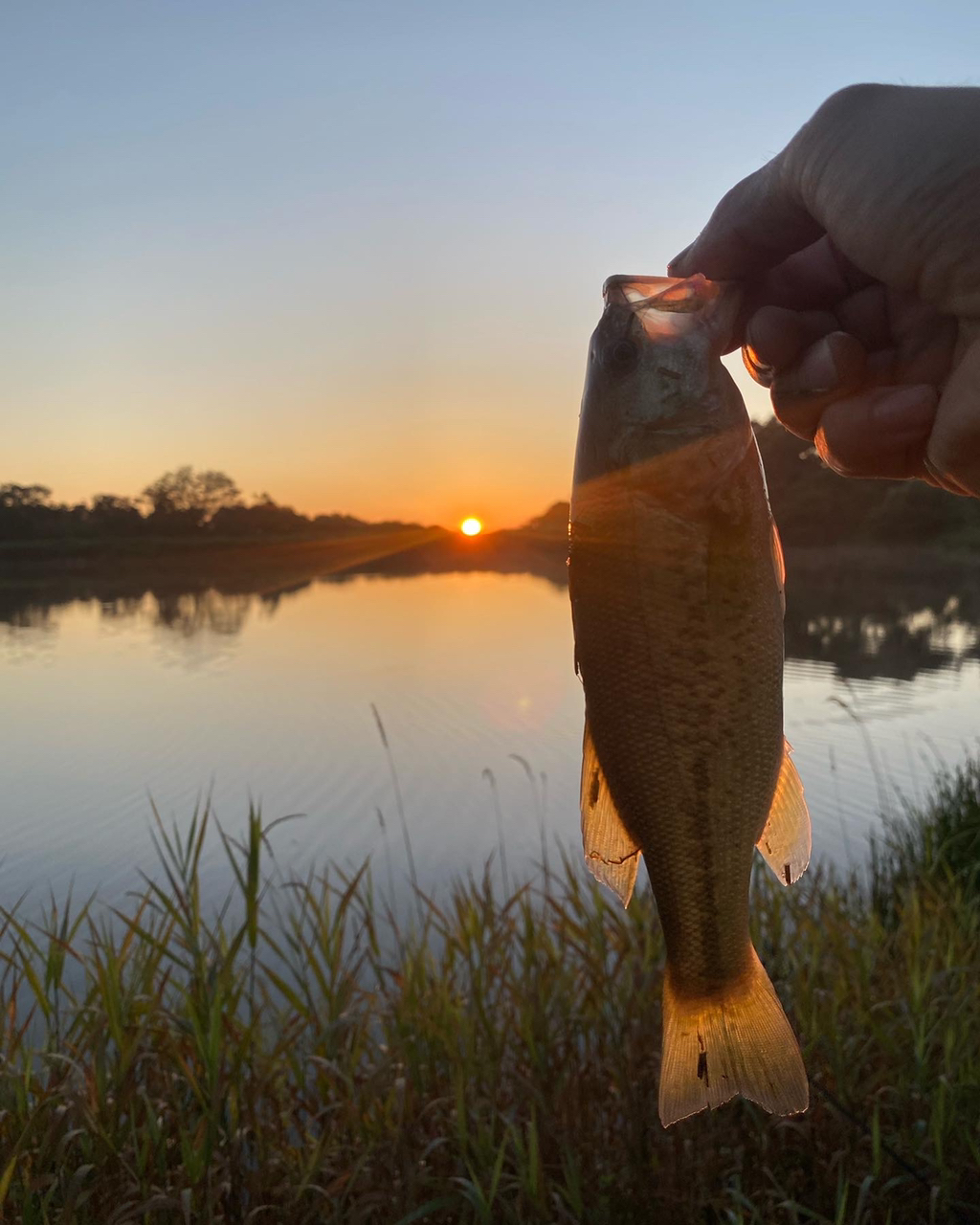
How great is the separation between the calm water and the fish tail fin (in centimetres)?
324

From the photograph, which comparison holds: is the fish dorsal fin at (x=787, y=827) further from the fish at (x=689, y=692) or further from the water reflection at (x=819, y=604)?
the water reflection at (x=819, y=604)

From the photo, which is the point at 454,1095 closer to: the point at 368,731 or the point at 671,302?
the point at 671,302

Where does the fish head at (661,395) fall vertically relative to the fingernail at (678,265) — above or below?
below

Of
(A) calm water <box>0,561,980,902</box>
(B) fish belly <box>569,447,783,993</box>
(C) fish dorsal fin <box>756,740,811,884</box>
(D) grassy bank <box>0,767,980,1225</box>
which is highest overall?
(B) fish belly <box>569,447,783,993</box>

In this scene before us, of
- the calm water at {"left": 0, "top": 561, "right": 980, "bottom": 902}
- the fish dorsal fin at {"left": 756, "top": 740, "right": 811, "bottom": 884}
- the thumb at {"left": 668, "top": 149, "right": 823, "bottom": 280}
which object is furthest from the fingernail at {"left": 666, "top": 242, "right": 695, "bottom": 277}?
the calm water at {"left": 0, "top": 561, "right": 980, "bottom": 902}

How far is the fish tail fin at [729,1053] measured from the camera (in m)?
1.99

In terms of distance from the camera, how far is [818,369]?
9.14 ft

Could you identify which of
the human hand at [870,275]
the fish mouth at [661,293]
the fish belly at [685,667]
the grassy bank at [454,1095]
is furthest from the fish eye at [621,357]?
the grassy bank at [454,1095]

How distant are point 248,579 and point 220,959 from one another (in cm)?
8220

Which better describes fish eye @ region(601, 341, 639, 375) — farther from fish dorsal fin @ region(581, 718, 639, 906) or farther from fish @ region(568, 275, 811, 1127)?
fish dorsal fin @ region(581, 718, 639, 906)

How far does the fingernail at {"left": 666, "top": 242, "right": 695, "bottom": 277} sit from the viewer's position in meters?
2.88

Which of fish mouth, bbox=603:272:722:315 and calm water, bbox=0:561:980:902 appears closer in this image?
fish mouth, bbox=603:272:722:315

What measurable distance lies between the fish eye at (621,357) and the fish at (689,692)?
2 cm

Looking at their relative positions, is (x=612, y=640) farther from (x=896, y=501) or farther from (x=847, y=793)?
(x=896, y=501)
